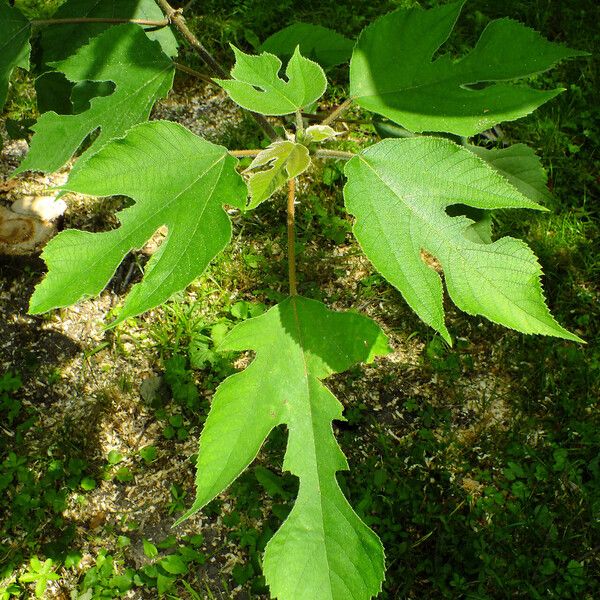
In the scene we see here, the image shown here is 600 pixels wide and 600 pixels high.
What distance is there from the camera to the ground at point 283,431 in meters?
2.48

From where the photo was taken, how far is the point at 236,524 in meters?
2.55

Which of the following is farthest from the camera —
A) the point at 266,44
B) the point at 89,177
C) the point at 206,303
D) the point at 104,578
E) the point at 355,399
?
the point at 206,303

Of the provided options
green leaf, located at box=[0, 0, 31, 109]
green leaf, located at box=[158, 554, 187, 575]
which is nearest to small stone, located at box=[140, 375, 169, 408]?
green leaf, located at box=[158, 554, 187, 575]

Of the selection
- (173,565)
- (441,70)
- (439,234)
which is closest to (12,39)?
(441,70)

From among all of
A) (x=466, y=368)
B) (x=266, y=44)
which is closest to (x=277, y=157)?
(x=266, y=44)

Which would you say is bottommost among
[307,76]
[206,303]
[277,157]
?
[206,303]

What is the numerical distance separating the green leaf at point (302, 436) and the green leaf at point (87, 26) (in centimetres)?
102

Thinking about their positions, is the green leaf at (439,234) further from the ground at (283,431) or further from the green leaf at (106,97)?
the ground at (283,431)

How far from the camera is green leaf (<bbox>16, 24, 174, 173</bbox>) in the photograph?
1.65 metres

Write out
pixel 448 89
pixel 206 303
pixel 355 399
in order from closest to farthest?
pixel 448 89
pixel 355 399
pixel 206 303

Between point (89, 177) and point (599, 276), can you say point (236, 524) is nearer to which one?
point (89, 177)

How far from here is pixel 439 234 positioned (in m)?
1.28

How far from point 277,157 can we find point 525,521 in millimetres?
1881

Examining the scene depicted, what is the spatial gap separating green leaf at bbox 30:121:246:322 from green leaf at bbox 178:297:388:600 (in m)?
0.38
